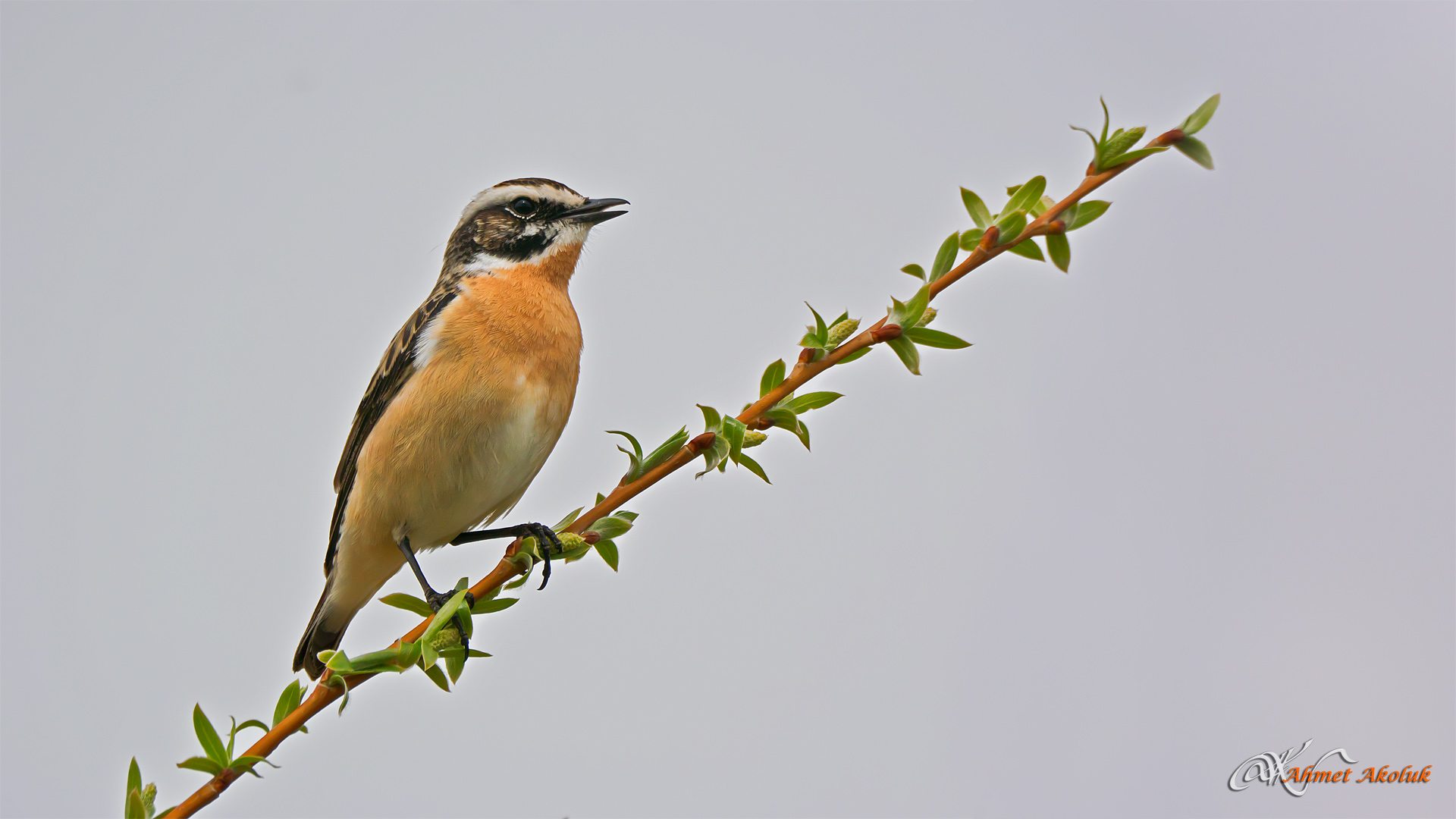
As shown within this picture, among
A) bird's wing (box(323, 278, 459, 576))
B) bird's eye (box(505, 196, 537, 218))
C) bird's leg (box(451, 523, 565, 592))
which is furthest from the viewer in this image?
bird's eye (box(505, 196, 537, 218))

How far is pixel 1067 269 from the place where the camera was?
7.55 ft

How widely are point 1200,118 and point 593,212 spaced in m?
3.39

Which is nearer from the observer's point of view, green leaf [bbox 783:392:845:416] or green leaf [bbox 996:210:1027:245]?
green leaf [bbox 996:210:1027:245]

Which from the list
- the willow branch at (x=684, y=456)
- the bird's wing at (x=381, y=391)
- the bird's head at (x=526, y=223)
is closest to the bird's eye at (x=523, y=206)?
the bird's head at (x=526, y=223)

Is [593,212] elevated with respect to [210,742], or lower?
elevated

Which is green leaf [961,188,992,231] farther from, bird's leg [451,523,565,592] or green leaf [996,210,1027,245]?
bird's leg [451,523,565,592]

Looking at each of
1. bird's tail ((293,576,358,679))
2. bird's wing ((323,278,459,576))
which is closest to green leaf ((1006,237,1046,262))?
bird's wing ((323,278,459,576))

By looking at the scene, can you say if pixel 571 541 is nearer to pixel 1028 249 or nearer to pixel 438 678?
pixel 438 678

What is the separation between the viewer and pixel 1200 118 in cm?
218

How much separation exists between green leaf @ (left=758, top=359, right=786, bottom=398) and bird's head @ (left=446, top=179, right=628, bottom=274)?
108 inches

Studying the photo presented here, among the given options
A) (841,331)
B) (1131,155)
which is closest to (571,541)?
(841,331)

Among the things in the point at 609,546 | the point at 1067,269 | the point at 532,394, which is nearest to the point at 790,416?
the point at 609,546

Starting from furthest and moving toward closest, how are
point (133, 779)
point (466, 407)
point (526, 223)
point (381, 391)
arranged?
point (526, 223) → point (381, 391) → point (466, 407) → point (133, 779)

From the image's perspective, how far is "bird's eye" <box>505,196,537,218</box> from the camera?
17.6ft
